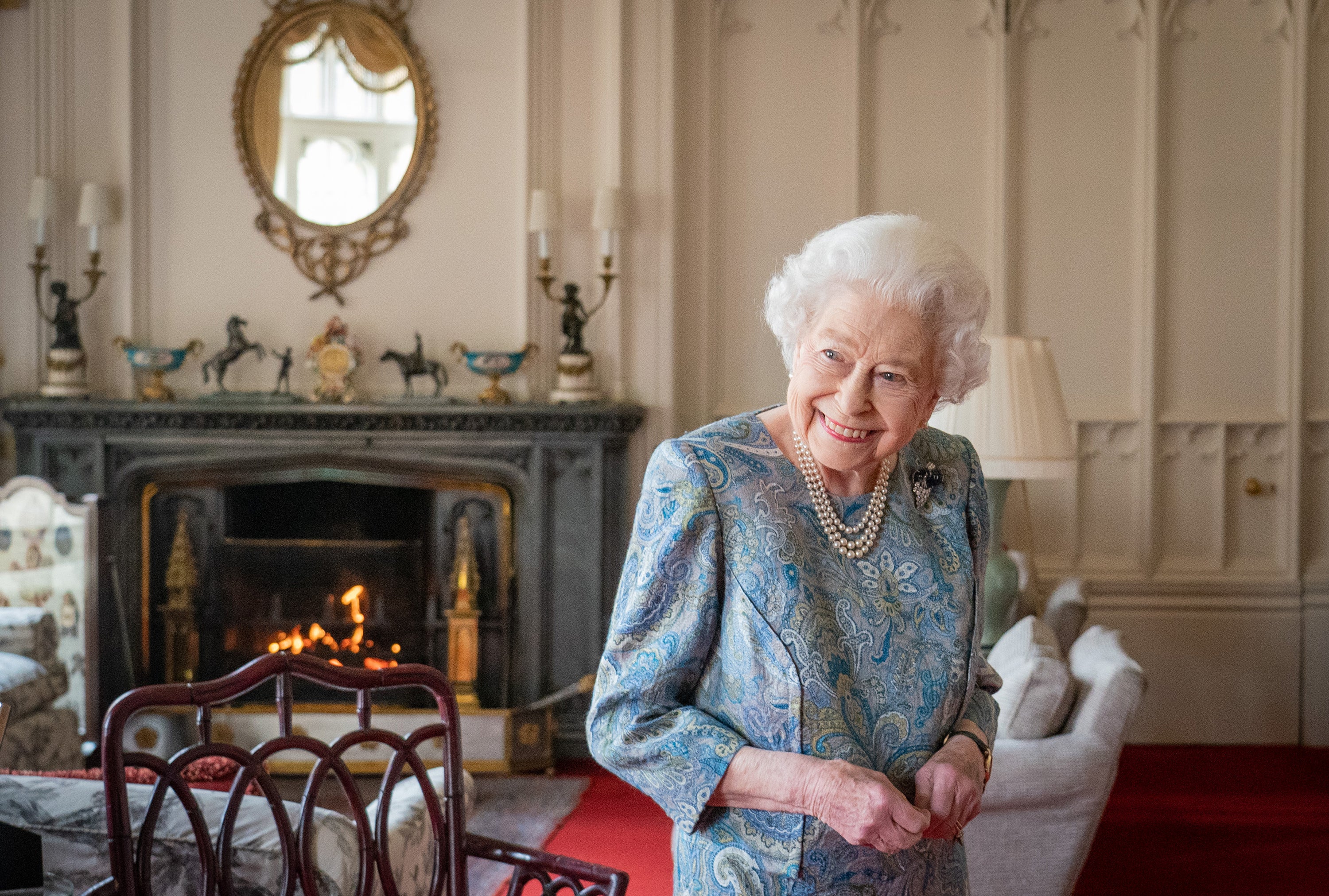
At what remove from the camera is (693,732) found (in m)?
1.20

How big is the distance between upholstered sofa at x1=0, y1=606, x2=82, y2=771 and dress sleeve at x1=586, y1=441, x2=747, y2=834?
117 inches

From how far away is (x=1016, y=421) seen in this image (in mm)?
3029

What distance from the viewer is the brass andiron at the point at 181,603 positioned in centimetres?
443

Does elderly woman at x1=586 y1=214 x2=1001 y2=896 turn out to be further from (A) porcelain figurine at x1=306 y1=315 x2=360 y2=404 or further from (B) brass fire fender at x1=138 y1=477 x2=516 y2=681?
(A) porcelain figurine at x1=306 y1=315 x2=360 y2=404

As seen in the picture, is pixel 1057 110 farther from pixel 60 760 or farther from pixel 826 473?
pixel 60 760

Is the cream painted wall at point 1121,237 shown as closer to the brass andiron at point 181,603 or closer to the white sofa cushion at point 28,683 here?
the brass andiron at point 181,603

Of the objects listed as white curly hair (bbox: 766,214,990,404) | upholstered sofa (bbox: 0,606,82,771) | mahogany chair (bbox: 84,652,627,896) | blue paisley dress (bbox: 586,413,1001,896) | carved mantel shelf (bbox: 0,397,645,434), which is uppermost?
white curly hair (bbox: 766,214,990,404)

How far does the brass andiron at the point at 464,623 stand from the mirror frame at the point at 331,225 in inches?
44.1

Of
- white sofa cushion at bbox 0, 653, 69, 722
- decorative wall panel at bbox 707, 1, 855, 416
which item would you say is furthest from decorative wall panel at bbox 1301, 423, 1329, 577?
white sofa cushion at bbox 0, 653, 69, 722

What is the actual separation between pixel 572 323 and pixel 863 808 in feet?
11.1

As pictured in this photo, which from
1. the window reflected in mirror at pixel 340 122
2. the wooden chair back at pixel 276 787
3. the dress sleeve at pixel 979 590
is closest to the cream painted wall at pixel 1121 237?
the window reflected in mirror at pixel 340 122

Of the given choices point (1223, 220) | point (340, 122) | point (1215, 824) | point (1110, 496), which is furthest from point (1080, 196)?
point (340, 122)

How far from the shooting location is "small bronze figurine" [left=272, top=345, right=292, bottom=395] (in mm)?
4441

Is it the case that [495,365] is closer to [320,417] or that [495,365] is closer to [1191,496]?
[320,417]
